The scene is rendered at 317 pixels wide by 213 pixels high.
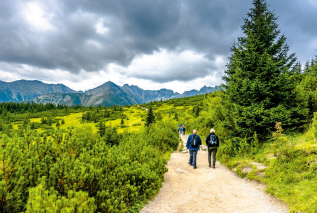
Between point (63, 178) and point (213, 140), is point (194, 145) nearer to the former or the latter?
point (213, 140)

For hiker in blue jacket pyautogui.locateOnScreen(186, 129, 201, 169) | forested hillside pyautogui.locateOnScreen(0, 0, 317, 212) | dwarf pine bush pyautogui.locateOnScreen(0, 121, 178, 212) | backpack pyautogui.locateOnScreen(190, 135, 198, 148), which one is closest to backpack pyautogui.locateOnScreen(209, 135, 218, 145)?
hiker in blue jacket pyautogui.locateOnScreen(186, 129, 201, 169)

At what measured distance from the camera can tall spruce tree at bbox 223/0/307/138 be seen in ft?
30.9

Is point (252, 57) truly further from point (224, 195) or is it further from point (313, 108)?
point (224, 195)

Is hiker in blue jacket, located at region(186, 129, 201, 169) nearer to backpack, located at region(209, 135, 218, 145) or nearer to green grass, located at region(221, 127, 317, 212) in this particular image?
backpack, located at region(209, 135, 218, 145)

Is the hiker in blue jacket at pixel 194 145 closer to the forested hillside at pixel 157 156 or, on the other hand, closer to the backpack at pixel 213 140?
the backpack at pixel 213 140

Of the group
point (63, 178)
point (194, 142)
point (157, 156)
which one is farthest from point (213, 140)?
point (63, 178)

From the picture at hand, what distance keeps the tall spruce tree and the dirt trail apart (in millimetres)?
3520

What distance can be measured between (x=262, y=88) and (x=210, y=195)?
7.07 m

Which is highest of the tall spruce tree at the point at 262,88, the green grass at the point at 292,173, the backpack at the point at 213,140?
the tall spruce tree at the point at 262,88

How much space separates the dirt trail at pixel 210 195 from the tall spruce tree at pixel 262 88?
3.52 m

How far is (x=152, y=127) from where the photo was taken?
18.0 metres

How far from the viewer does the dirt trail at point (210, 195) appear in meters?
5.36

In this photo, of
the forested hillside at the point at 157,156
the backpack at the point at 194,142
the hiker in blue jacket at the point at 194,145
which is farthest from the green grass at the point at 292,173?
the backpack at the point at 194,142

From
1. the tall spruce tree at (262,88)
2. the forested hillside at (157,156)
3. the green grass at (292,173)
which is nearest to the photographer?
the forested hillside at (157,156)
